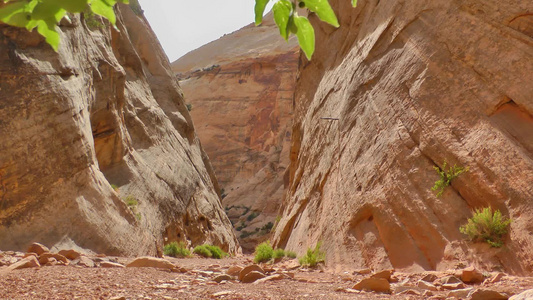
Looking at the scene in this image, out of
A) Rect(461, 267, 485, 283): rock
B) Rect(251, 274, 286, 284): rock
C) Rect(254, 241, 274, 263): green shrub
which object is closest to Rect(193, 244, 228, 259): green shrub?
Rect(254, 241, 274, 263): green shrub

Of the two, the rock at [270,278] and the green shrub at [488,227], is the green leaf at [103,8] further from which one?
the green shrub at [488,227]

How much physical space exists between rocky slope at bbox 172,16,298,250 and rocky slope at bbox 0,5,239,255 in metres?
21.1

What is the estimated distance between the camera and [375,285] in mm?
5320

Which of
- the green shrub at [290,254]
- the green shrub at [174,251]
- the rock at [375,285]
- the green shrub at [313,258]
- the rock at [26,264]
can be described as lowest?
the rock at [375,285]

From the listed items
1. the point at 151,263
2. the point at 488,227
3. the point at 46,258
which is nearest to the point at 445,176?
the point at 488,227

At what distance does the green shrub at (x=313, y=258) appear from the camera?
9562 mm

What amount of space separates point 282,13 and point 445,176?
7.18 metres

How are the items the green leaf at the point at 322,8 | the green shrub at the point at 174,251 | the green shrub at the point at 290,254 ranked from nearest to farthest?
the green leaf at the point at 322,8 → the green shrub at the point at 290,254 → the green shrub at the point at 174,251

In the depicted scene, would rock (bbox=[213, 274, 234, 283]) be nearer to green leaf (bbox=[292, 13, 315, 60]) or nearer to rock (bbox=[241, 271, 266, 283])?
rock (bbox=[241, 271, 266, 283])

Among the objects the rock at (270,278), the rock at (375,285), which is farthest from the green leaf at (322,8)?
the rock at (270,278)

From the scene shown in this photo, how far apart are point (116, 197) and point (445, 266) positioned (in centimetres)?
849

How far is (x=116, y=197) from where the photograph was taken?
12523 millimetres

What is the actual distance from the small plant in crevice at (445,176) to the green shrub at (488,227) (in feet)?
2.56

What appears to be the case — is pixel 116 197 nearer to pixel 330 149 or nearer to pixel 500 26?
pixel 330 149
